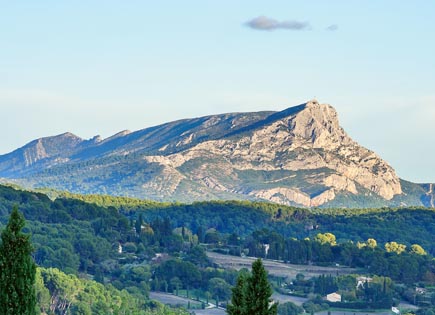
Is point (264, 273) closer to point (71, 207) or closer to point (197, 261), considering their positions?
point (197, 261)

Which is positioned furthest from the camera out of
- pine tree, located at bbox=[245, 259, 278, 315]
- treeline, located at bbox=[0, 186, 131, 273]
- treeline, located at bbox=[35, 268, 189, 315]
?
treeline, located at bbox=[0, 186, 131, 273]

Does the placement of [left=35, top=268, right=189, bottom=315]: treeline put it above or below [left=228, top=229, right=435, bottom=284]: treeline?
below

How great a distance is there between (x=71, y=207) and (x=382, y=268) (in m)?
45.7

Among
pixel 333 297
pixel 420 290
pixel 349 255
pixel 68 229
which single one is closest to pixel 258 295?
pixel 333 297

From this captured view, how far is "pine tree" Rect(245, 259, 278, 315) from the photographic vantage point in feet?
103

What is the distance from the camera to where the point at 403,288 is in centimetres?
14825

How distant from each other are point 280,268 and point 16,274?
12946 cm

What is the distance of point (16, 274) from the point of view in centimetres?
3278

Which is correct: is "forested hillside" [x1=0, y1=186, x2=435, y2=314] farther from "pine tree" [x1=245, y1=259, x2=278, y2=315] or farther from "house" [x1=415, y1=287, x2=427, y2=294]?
"pine tree" [x1=245, y1=259, x2=278, y2=315]

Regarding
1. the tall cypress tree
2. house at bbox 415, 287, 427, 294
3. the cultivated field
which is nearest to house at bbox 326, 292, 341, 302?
house at bbox 415, 287, 427, 294

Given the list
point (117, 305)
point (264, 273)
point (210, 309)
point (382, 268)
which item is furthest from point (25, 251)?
point (382, 268)

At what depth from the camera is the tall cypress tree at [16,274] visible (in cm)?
3256

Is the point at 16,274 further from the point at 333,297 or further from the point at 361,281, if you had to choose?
the point at 361,281

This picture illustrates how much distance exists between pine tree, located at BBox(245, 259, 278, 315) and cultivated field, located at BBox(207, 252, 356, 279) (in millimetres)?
122296
